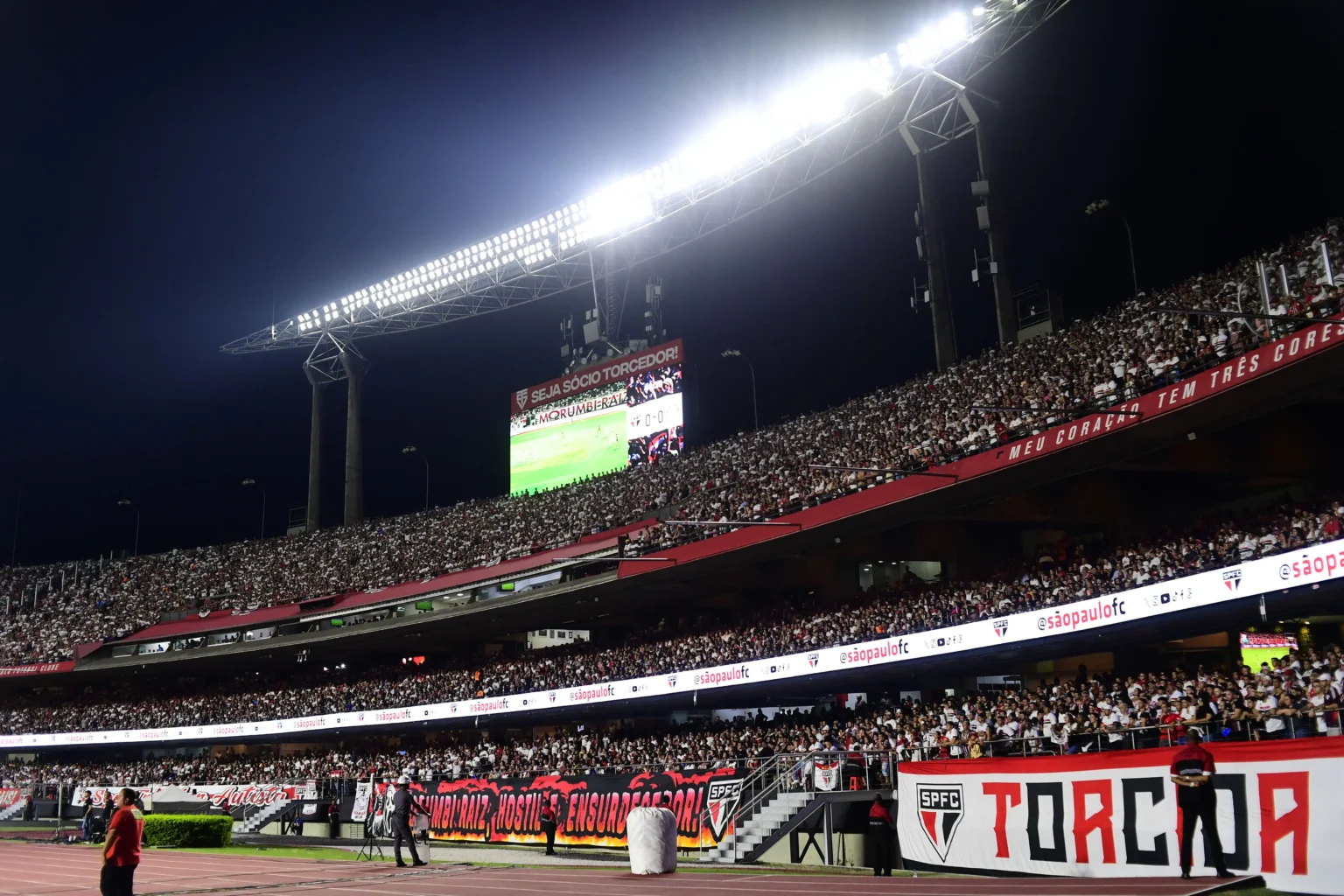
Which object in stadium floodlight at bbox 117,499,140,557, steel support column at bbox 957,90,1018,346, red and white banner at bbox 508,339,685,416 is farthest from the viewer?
stadium floodlight at bbox 117,499,140,557

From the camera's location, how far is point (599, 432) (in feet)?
161

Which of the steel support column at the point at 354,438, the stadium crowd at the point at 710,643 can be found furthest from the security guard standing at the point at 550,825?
Answer: the steel support column at the point at 354,438

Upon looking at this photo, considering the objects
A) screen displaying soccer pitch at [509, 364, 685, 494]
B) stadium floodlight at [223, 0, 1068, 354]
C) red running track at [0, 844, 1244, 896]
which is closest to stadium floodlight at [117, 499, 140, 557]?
stadium floodlight at [223, 0, 1068, 354]

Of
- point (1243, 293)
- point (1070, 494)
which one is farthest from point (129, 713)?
point (1243, 293)

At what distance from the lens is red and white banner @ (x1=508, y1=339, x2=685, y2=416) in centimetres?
4666

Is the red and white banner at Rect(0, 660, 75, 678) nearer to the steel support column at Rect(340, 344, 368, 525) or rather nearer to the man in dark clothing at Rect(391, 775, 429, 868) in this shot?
the steel support column at Rect(340, 344, 368, 525)

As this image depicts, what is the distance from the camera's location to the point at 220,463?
80.0 metres

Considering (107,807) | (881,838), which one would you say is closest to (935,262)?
(881,838)

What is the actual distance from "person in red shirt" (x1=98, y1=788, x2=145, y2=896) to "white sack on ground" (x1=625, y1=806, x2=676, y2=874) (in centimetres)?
707

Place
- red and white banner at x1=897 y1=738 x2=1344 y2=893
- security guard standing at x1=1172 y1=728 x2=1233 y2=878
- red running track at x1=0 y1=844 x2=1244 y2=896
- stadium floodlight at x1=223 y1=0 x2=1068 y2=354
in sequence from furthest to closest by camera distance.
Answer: stadium floodlight at x1=223 y1=0 x2=1068 y2=354 → red running track at x1=0 y1=844 x2=1244 y2=896 → security guard standing at x1=1172 y1=728 x2=1233 y2=878 → red and white banner at x1=897 y1=738 x2=1344 y2=893

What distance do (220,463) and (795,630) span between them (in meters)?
61.4

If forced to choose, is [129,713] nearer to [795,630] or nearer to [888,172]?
[795,630]

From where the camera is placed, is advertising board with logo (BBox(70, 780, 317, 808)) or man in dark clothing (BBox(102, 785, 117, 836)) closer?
man in dark clothing (BBox(102, 785, 117, 836))

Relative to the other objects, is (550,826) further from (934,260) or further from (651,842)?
(934,260)
